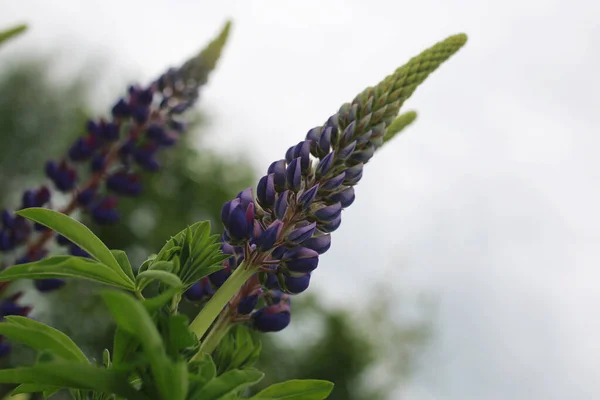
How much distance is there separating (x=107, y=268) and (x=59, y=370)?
211 mm

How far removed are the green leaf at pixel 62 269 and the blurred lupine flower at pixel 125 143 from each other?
5.61 ft

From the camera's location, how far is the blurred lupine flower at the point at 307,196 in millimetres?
1093

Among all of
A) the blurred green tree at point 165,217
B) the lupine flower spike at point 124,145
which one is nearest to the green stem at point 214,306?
the lupine flower spike at point 124,145

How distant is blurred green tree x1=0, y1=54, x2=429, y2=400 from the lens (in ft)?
45.8

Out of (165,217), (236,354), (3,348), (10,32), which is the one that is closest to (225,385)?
(236,354)

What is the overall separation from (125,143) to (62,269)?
7.00 feet

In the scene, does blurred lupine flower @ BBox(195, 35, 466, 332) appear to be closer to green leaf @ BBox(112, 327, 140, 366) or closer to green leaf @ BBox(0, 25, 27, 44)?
green leaf @ BBox(112, 327, 140, 366)

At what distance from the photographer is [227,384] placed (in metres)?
0.76

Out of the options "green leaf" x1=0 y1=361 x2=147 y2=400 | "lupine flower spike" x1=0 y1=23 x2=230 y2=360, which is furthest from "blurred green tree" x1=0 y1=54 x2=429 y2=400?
"green leaf" x1=0 y1=361 x2=147 y2=400

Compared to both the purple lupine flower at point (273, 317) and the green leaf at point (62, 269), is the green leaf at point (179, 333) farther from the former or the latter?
the purple lupine flower at point (273, 317)

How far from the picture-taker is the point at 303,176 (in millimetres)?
1203

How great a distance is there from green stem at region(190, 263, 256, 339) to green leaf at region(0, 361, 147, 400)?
0.19 meters

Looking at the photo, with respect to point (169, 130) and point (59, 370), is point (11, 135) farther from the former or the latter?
point (59, 370)

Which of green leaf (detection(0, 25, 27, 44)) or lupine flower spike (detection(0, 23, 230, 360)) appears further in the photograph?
lupine flower spike (detection(0, 23, 230, 360))
